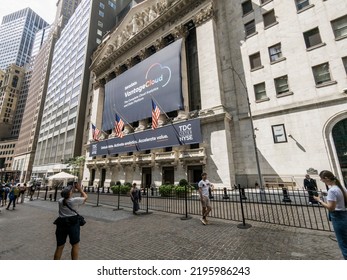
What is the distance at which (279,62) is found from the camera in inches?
721

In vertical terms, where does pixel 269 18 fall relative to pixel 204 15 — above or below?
below

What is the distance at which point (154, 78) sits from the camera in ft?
84.3

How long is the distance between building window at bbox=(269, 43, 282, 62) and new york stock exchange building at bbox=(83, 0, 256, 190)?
4.78 m

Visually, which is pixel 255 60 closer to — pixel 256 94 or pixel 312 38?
pixel 256 94

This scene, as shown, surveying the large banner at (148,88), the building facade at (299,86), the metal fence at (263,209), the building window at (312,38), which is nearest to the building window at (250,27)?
the building facade at (299,86)

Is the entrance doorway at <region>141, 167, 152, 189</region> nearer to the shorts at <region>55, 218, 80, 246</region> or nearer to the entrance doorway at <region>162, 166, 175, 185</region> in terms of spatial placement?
the entrance doorway at <region>162, 166, 175, 185</region>

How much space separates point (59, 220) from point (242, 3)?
98.4ft

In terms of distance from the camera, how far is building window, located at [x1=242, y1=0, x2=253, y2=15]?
72.7 feet

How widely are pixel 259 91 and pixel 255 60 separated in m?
4.08

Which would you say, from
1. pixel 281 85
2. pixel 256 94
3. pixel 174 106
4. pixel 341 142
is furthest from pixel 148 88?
pixel 341 142

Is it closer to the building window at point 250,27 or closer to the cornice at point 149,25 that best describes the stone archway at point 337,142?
the building window at point 250,27

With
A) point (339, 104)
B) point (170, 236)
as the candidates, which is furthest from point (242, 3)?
point (170, 236)

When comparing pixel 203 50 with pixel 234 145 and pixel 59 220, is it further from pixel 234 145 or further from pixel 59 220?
pixel 59 220

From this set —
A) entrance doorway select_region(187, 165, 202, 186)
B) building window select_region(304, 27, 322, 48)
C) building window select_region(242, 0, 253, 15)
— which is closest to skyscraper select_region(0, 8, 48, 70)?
building window select_region(242, 0, 253, 15)
